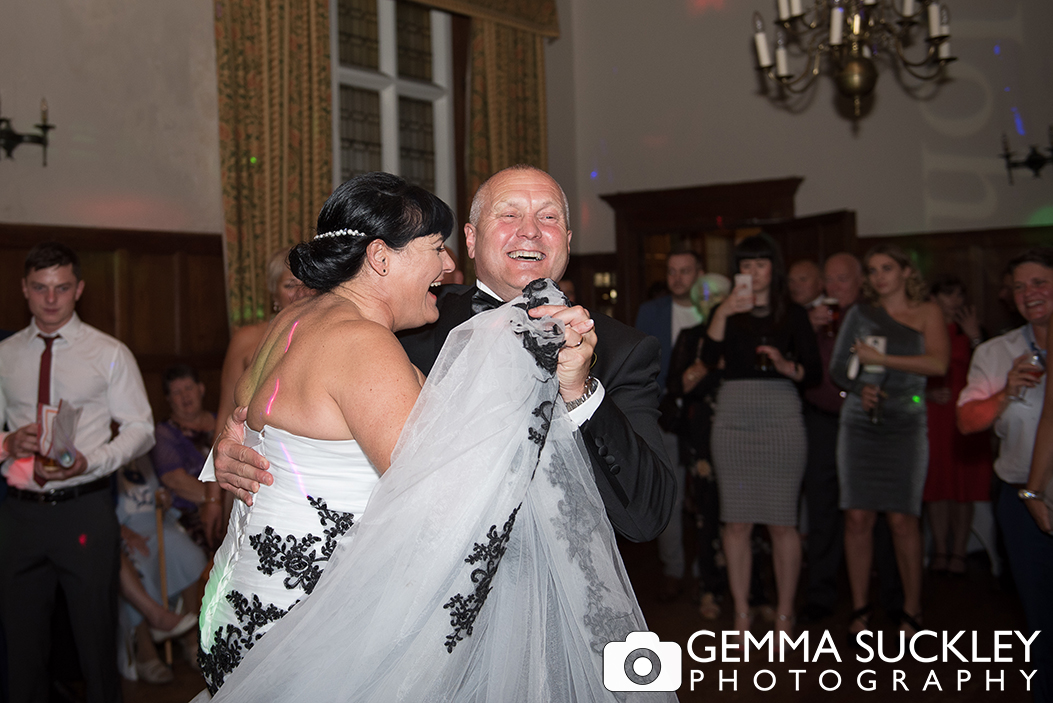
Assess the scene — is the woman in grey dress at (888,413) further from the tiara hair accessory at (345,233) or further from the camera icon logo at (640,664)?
the tiara hair accessory at (345,233)

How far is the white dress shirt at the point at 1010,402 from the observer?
9.57ft

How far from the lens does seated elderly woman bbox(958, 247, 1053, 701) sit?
2.75m

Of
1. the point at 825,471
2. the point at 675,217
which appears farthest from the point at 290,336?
the point at 675,217

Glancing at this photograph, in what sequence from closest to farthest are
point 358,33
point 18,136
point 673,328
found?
point 18,136, point 673,328, point 358,33

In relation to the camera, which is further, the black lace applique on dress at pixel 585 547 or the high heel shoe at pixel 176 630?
the high heel shoe at pixel 176 630

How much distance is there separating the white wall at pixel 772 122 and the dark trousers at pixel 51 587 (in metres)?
6.12

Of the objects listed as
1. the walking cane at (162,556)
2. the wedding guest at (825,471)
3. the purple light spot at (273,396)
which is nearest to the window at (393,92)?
the walking cane at (162,556)

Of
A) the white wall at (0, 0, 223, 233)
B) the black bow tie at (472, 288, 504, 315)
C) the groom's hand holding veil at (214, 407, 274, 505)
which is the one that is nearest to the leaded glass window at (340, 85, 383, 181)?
the white wall at (0, 0, 223, 233)

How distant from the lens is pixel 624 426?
1.70 meters

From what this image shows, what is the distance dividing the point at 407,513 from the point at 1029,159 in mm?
6995

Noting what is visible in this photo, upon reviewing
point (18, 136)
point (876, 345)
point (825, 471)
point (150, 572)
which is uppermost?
point (18, 136)

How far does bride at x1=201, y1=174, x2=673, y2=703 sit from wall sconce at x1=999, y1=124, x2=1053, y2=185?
21.8 ft

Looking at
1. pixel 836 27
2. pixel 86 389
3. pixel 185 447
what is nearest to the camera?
pixel 86 389

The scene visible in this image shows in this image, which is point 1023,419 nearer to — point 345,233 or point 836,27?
point 345,233
